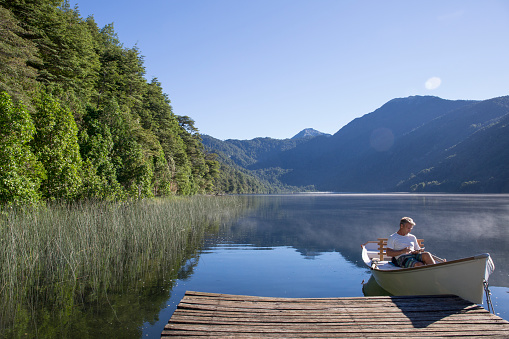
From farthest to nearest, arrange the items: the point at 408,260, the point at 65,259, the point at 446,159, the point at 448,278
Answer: the point at 446,159 < the point at 65,259 < the point at 408,260 < the point at 448,278

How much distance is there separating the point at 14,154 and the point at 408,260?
1088cm

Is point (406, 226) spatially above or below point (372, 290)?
above

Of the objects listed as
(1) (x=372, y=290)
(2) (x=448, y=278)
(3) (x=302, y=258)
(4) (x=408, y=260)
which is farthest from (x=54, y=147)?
(2) (x=448, y=278)

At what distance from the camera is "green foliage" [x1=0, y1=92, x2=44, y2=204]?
9.23 meters

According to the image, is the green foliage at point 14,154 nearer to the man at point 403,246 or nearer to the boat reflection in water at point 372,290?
the boat reflection in water at point 372,290

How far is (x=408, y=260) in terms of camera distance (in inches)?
243

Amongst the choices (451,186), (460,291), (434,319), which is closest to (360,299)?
(434,319)

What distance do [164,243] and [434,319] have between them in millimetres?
8841

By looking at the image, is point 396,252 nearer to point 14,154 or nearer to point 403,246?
point 403,246

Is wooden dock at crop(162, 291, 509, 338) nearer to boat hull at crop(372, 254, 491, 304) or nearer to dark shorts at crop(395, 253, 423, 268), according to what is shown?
boat hull at crop(372, 254, 491, 304)

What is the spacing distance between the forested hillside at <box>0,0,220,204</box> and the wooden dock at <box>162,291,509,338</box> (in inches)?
321

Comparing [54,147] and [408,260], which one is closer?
[408,260]

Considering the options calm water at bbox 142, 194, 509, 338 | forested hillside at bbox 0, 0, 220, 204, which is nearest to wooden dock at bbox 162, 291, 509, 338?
calm water at bbox 142, 194, 509, 338

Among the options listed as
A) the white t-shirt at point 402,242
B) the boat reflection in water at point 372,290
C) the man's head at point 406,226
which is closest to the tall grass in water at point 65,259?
the boat reflection in water at point 372,290
